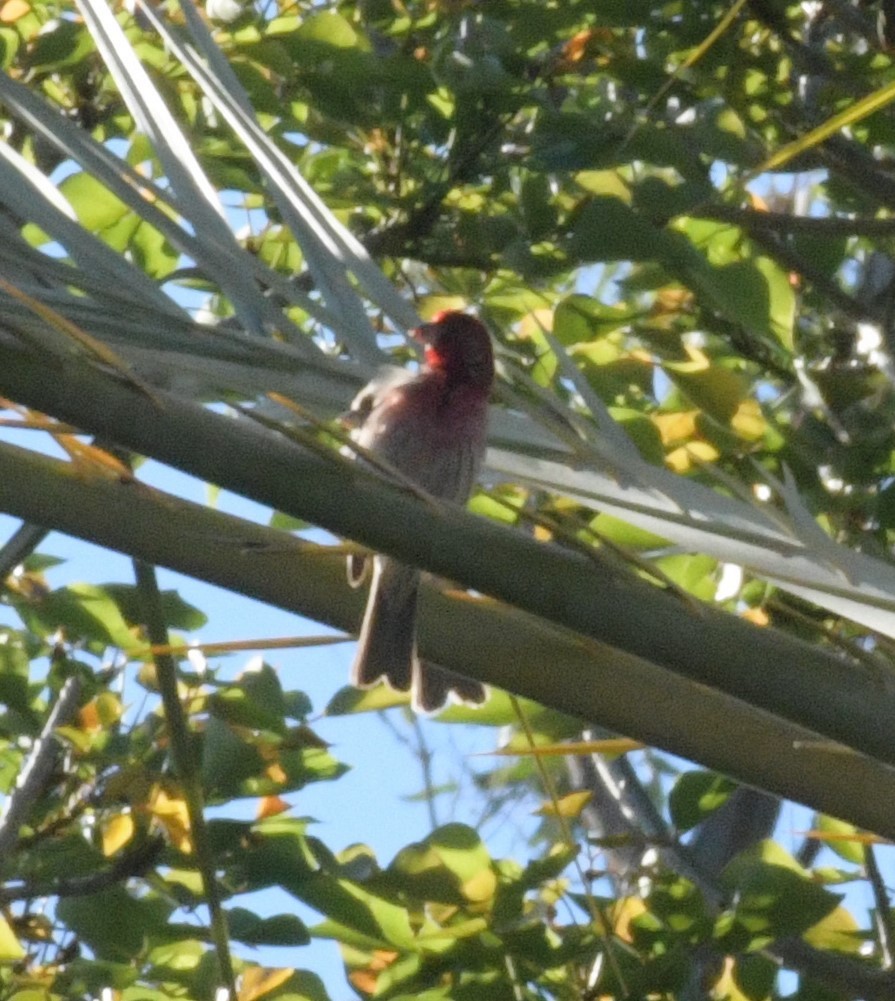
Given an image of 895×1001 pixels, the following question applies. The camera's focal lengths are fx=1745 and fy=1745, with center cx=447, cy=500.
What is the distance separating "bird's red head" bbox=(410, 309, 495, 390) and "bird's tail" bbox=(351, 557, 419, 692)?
18.7 inches

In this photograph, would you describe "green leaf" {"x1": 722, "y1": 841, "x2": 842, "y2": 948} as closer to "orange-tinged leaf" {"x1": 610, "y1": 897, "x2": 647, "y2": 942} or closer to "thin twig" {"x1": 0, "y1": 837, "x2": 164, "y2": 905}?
"orange-tinged leaf" {"x1": 610, "y1": 897, "x2": 647, "y2": 942}

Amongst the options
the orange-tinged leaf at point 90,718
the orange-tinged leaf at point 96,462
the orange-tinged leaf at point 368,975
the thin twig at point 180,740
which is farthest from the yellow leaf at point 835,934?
the orange-tinged leaf at point 96,462

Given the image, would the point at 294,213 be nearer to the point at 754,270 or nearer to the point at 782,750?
the point at 782,750

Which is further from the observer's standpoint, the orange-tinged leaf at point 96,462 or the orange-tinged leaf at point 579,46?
the orange-tinged leaf at point 579,46

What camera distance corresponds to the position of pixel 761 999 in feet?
9.21

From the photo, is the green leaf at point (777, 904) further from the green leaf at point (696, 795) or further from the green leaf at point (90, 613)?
the green leaf at point (90, 613)

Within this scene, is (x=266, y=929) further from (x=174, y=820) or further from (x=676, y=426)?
(x=676, y=426)

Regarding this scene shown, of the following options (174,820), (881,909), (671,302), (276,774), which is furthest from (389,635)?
(671,302)

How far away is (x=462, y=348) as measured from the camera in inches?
133

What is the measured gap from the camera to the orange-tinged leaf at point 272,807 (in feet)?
9.83

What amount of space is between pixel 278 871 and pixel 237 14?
1675 mm

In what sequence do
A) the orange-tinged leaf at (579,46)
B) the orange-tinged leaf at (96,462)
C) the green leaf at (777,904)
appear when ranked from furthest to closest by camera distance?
the orange-tinged leaf at (579,46)
the green leaf at (777,904)
the orange-tinged leaf at (96,462)

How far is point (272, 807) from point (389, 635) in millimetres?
433

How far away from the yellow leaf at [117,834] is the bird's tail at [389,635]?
463mm
